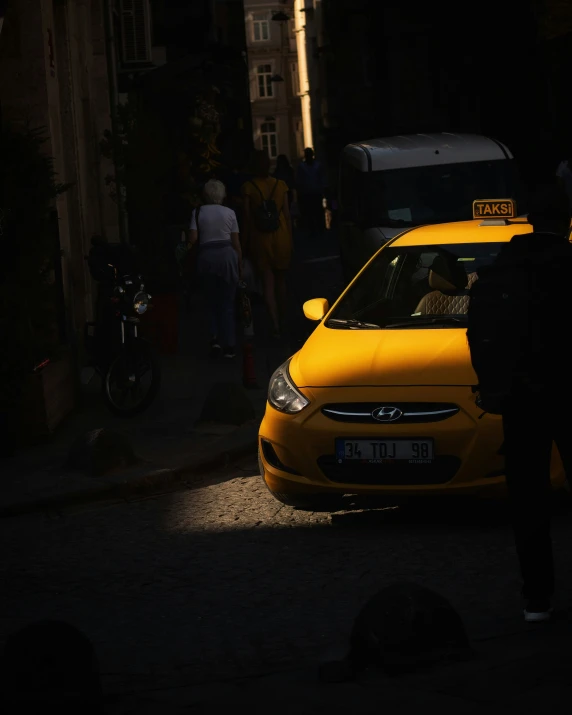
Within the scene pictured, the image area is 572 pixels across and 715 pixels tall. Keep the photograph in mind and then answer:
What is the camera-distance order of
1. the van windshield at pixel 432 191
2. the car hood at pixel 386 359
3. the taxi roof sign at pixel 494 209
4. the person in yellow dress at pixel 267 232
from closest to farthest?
the car hood at pixel 386 359 → the taxi roof sign at pixel 494 209 → the person in yellow dress at pixel 267 232 → the van windshield at pixel 432 191

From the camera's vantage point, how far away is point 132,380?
12.4 metres

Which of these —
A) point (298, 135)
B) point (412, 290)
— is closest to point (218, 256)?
point (412, 290)

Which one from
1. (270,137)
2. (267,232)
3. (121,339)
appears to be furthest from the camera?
(270,137)

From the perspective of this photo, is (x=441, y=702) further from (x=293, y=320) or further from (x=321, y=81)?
(x=321, y=81)

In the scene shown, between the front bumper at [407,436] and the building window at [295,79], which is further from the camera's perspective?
the building window at [295,79]

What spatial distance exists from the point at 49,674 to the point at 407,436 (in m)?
3.19

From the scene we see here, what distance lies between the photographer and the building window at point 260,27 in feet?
340

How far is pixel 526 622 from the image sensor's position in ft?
20.1

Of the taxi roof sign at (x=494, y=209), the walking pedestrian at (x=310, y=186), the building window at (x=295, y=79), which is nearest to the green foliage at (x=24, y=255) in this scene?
the taxi roof sign at (x=494, y=209)

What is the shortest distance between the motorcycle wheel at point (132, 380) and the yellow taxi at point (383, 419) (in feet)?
11.8

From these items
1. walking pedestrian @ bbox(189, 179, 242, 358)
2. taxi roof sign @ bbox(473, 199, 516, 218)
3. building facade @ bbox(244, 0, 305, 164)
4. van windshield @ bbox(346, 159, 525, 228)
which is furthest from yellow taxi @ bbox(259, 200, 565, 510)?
building facade @ bbox(244, 0, 305, 164)

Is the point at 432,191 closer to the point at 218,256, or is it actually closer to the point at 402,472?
the point at 218,256

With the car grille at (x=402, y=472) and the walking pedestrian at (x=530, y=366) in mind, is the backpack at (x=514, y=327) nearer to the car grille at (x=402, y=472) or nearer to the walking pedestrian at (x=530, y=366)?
the walking pedestrian at (x=530, y=366)

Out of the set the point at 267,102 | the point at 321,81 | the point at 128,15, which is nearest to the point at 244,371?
the point at 128,15
